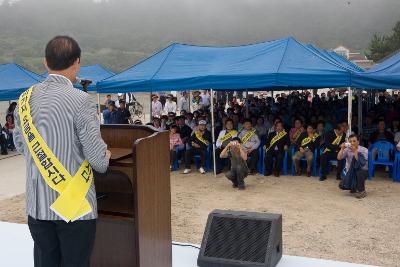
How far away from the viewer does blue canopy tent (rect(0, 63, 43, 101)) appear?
36.4ft

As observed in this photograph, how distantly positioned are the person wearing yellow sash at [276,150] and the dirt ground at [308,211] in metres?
0.24

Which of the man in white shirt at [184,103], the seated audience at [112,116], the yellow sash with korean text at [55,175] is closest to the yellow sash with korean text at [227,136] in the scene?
the seated audience at [112,116]

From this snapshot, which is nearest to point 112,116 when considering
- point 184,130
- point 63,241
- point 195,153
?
point 184,130

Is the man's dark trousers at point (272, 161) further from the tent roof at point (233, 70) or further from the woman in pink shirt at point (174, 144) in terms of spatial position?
the woman in pink shirt at point (174, 144)

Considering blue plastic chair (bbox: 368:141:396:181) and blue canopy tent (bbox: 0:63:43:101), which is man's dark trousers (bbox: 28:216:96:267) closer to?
blue plastic chair (bbox: 368:141:396:181)

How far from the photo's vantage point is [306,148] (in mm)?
7559

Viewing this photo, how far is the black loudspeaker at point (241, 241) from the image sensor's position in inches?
109

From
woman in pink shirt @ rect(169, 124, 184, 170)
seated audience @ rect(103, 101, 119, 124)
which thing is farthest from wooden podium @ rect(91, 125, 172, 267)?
seated audience @ rect(103, 101, 119, 124)

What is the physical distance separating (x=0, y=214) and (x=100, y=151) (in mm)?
4718

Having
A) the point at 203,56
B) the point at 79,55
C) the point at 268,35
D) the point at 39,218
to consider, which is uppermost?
the point at 268,35

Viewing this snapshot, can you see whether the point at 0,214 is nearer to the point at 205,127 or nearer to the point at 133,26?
the point at 205,127

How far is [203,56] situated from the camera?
8820 millimetres

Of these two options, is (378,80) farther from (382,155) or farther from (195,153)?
(195,153)

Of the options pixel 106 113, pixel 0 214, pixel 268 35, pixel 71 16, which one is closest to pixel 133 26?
pixel 71 16
